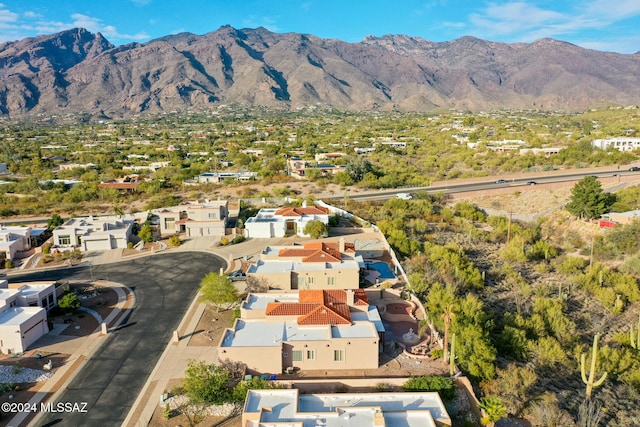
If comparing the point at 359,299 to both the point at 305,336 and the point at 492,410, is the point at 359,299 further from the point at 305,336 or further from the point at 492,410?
the point at 492,410

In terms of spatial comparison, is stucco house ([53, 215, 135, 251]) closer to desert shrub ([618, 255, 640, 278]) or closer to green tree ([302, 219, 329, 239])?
green tree ([302, 219, 329, 239])

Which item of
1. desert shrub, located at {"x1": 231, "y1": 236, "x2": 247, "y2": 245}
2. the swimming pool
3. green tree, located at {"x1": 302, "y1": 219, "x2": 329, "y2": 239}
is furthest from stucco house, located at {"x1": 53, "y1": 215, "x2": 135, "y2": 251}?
the swimming pool

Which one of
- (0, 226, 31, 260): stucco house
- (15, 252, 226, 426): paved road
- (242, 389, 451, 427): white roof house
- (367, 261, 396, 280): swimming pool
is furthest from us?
(0, 226, 31, 260): stucco house

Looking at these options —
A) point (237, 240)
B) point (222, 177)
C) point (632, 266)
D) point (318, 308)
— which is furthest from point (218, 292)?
point (222, 177)

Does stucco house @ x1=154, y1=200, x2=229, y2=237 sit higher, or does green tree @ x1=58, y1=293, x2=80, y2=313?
stucco house @ x1=154, y1=200, x2=229, y2=237

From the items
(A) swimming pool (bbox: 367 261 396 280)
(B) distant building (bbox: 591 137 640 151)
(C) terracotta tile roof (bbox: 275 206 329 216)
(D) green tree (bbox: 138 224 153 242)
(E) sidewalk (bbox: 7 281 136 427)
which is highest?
(B) distant building (bbox: 591 137 640 151)

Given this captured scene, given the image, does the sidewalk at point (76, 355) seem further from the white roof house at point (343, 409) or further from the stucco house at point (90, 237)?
the stucco house at point (90, 237)

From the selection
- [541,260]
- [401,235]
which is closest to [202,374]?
[401,235]

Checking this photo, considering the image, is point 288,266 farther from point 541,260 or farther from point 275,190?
point 275,190
